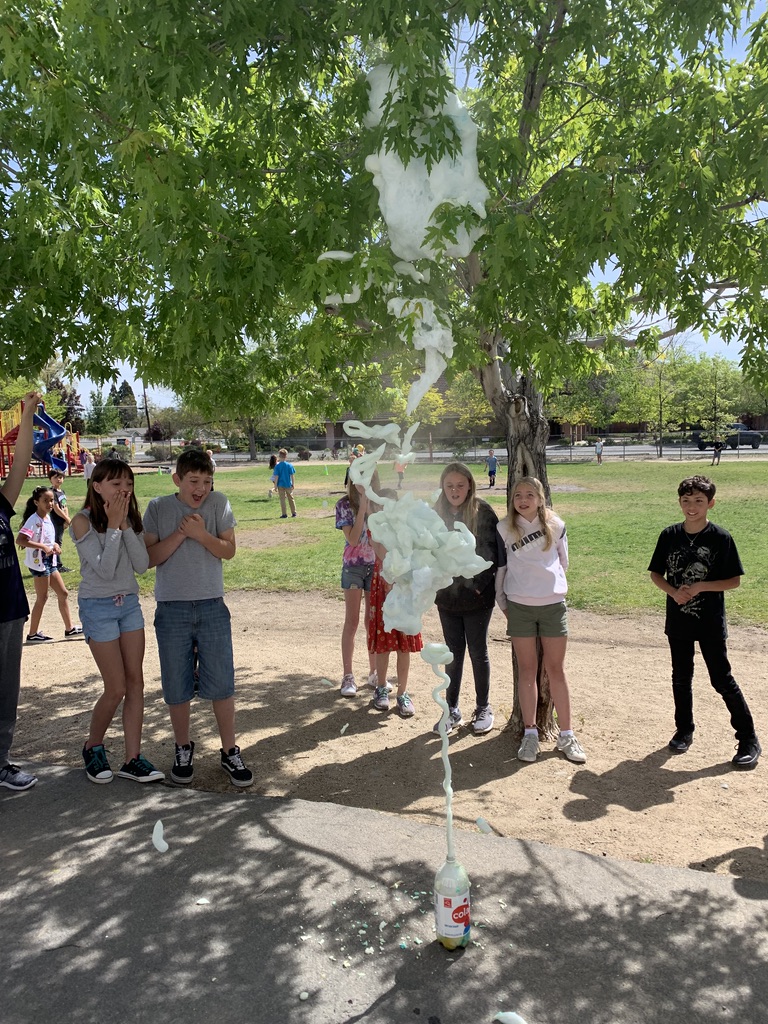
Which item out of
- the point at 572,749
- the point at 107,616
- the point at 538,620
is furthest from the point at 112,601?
the point at 572,749

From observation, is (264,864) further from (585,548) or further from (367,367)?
(585,548)

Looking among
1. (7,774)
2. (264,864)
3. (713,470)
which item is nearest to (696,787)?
(264,864)

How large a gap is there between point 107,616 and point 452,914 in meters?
2.39

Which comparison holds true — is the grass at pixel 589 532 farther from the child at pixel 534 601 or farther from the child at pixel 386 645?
the child at pixel 386 645

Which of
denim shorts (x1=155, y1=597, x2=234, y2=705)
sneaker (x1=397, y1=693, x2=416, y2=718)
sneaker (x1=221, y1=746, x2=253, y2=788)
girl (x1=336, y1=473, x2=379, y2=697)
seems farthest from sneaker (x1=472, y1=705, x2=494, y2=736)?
denim shorts (x1=155, y1=597, x2=234, y2=705)

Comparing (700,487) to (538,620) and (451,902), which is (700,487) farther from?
(451,902)

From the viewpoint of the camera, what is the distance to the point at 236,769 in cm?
439

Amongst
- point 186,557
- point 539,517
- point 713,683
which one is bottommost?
point 713,683

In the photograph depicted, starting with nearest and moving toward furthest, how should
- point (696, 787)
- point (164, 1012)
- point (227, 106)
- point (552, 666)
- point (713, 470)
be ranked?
point (164, 1012) → point (227, 106) → point (696, 787) → point (552, 666) → point (713, 470)

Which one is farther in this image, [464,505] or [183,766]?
[464,505]

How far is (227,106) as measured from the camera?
403 cm

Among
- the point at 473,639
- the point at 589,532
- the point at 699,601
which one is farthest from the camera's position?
the point at 589,532

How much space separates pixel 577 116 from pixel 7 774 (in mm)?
5537

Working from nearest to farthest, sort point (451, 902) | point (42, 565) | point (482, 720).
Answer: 1. point (451, 902)
2. point (482, 720)
3. point (42, 565)
